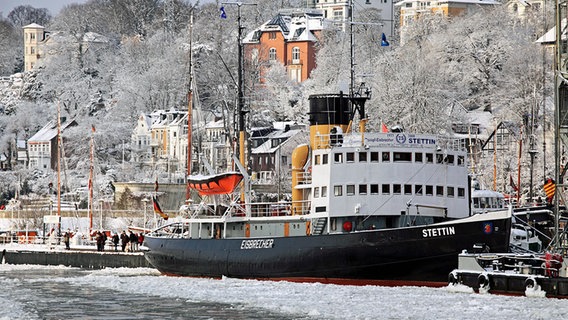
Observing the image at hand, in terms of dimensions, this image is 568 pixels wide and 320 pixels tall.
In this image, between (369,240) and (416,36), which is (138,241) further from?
(416,36)

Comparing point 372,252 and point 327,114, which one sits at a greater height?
point 327,114

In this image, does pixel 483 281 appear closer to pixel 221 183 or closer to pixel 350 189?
pixel 350 189

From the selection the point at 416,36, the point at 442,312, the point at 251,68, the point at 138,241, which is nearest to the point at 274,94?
the point at 251,68

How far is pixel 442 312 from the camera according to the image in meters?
49.7

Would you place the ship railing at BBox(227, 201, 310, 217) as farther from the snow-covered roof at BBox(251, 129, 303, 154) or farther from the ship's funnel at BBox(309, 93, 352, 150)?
the snow-covered roof at BBox(251, 129, 303, 154)

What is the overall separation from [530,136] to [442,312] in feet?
223

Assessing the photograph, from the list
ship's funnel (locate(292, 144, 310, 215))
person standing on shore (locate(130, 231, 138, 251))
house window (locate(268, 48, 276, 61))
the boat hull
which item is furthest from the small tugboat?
house window (locate(268, 48, 276, 61))

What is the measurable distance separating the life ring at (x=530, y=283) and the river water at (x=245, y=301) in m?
0.37

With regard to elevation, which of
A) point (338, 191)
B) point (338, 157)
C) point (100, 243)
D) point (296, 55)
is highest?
point (296, 55)

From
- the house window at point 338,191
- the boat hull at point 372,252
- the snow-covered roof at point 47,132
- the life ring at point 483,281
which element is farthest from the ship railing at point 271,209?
the snow-covered roof at point 47,132

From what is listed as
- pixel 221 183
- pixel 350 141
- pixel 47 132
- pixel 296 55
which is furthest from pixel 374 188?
pixel 296 55

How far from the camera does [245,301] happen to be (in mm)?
54562

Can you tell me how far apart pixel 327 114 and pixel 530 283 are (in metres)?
15.8

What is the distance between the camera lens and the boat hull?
194 ft
